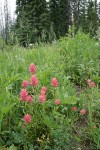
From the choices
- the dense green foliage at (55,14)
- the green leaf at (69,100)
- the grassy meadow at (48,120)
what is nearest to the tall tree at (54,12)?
the dense green foliage at (55,14)

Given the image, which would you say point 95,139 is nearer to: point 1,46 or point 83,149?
point 83,149

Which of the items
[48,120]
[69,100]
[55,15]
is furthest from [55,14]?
[48,120]

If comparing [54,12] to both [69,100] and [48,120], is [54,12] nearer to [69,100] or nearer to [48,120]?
[69,100]

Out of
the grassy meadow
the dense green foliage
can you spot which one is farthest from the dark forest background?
the grassy meadow

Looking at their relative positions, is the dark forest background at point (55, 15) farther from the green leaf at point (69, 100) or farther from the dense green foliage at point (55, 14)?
the green leaf at point (69, 100)

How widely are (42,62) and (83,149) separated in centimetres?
205

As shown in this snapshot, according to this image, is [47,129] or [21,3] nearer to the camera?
[47,129]

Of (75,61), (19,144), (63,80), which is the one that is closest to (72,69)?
(75,61)

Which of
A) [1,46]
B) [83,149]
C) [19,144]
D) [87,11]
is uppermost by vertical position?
[87,11]

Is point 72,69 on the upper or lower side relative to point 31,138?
upper

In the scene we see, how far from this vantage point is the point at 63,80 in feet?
10.9

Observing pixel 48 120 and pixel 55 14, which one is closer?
pixel 48 120

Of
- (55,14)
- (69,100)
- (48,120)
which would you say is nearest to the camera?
(48,120)

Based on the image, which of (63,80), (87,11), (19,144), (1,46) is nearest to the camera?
(19,144)
